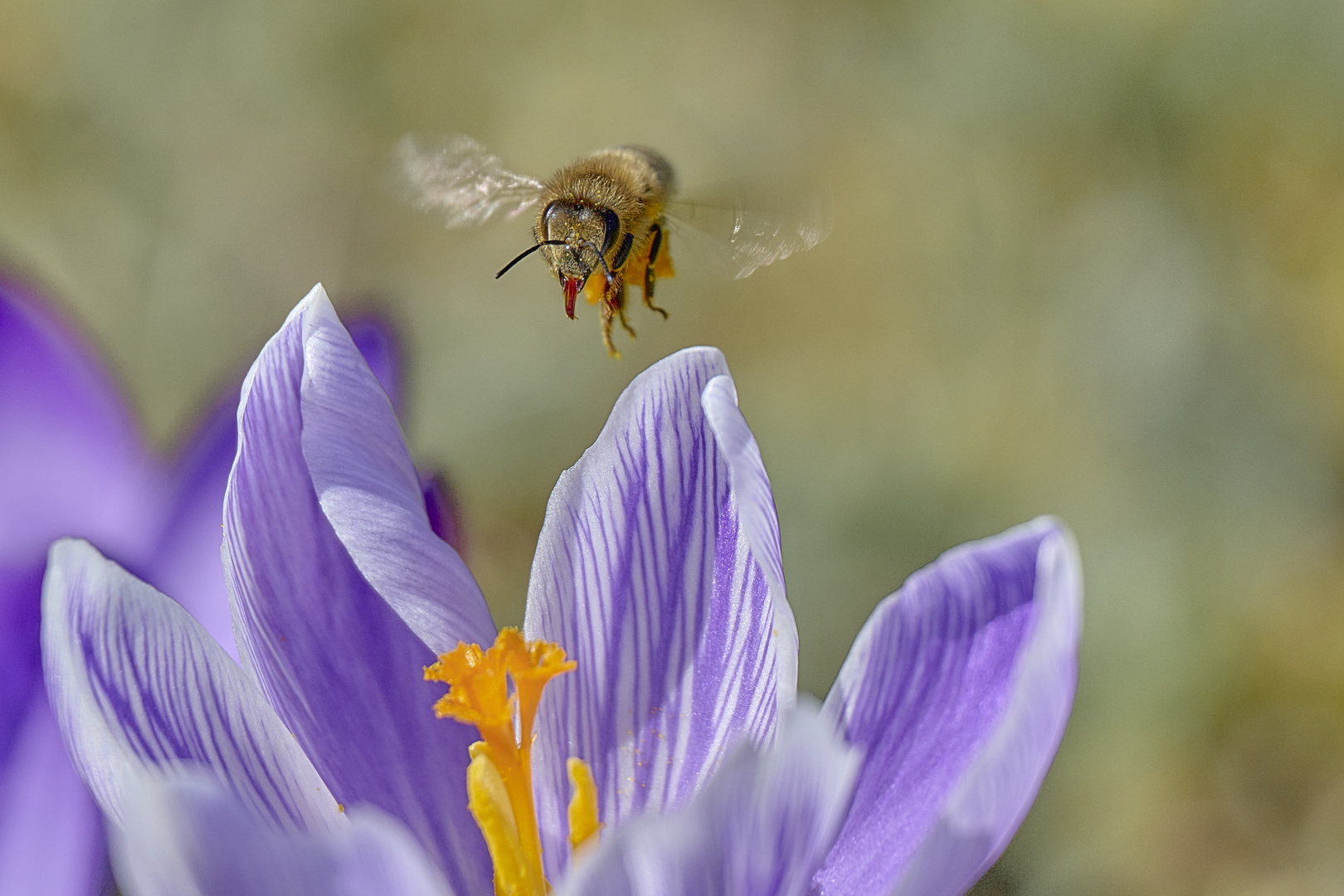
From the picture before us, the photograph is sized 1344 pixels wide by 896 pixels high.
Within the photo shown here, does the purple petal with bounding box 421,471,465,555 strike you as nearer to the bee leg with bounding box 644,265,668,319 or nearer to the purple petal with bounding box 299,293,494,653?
the purple petal with bounding box 299,293,494,653

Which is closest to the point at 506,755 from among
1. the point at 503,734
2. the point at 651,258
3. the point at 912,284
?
the point at 503,734

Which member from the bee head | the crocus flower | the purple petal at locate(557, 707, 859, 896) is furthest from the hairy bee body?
the purple petal at locate(557, 707, 859, 896)

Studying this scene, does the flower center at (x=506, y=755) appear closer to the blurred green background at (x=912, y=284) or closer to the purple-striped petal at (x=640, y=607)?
the purple-striped petal at (x=640, y=607)

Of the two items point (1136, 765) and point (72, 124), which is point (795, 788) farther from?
point (72, 124)

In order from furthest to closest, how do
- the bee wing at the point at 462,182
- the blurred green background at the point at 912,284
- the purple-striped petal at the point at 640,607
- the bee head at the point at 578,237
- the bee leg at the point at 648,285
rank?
the blurred green background at the point at 912,284, the bee wing at the point at 462,182, the bee leg at the point at 648,285, the bee head at the point at 578,237, the purple-striped petal at the point at 640,607

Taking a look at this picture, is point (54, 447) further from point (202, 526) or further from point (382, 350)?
point (382, 350)

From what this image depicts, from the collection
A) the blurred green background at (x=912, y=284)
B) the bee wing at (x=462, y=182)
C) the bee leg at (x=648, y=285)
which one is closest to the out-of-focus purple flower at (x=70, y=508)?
the bee leg at (x=648, y=285)
